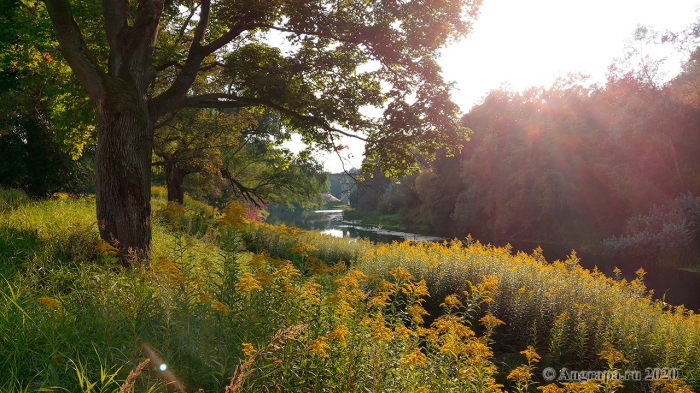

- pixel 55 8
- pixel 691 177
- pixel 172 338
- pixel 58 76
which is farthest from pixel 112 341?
pixel 691 177

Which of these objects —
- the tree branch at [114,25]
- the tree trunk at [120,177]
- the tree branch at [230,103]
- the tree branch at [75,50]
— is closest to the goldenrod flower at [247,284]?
the tree trunk at [120,177]

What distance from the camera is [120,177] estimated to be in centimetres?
560

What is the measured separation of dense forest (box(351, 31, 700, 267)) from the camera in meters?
21.9

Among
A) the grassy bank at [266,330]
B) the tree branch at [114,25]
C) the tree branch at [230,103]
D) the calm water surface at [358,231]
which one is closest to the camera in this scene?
the grassy bank at [266,330]

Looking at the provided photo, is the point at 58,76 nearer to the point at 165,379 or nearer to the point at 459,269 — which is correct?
the point at 165,379

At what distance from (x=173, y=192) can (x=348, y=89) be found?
481 inches

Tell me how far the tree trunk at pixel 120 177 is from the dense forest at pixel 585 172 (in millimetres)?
15440

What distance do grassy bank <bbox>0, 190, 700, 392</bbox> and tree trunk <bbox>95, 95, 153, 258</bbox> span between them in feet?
1.51

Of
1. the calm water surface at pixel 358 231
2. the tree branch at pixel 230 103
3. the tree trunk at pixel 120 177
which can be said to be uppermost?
the tree branch at pixel 230 103

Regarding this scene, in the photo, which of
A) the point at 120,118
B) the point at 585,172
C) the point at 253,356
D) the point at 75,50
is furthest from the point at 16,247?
the point at 585,172

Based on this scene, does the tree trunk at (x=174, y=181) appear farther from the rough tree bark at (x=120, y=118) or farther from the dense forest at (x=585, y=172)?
the rough tree bark at (x=120, y=118)

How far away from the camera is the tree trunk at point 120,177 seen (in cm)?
559

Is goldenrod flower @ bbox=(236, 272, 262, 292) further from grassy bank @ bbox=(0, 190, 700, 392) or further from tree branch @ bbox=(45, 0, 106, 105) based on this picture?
tree branch @ bbox=(45, 0, 106, 105)

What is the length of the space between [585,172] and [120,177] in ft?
105
